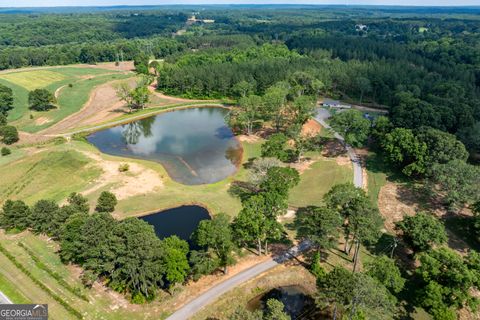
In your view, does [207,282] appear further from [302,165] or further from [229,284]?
[302,165]

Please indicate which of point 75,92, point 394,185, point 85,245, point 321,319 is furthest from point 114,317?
point 75,92

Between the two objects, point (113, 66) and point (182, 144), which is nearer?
point (182, 144)

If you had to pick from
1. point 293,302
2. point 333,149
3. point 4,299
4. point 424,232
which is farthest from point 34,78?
point 424,232

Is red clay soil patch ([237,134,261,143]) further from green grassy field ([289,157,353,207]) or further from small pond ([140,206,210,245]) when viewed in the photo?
small pond ([140,206,210,245])

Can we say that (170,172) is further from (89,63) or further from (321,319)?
(89,63)

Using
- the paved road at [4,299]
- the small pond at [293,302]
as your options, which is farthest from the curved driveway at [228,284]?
the paved road at [4,299]

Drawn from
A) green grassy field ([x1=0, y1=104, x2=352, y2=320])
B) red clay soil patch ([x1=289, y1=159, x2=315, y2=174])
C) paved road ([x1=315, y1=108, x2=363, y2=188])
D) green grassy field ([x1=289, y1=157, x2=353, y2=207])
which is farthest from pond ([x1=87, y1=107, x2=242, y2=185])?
paved road ([x1=315, y1=108, x2=363, y2=188])
